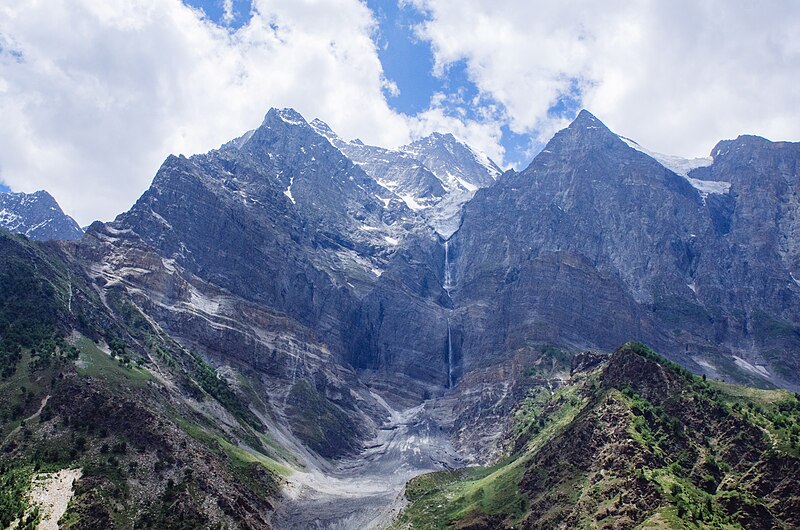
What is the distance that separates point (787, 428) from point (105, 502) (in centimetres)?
13088

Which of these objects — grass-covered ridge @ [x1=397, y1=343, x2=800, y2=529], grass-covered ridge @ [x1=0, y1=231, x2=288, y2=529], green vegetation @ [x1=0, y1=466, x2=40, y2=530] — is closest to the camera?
grass-covered ridge @ [x1=397, y1=343, x2=800, y2=529]

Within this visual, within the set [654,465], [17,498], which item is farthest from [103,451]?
[654,465]

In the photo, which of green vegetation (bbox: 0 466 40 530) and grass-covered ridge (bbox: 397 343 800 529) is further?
green vegetation (bbox: 0 466 40 530)

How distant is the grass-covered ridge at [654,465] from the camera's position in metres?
116

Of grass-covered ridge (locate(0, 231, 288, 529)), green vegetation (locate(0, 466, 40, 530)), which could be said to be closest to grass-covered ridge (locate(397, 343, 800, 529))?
grass-covered ridge (locate(0, 231, 288, 529))

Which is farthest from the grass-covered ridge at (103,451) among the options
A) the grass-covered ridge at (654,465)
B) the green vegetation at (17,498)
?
the grass-covered ridge at (654,465)

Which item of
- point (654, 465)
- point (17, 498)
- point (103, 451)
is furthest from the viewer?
point (103, 451)

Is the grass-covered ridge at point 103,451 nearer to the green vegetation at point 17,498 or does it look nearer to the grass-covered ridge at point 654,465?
the green vegetation at point 17,498

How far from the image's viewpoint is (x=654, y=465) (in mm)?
131375

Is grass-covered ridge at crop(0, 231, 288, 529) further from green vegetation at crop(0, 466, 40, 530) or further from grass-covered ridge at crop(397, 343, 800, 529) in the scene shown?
grass-covered ridge at crop(397, 343, 800, 529)

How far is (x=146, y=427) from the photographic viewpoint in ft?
551

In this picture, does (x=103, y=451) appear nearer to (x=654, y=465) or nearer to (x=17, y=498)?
(x=17, y=498)

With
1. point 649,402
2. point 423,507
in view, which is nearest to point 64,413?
point 423,507

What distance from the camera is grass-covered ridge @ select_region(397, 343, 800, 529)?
116m
